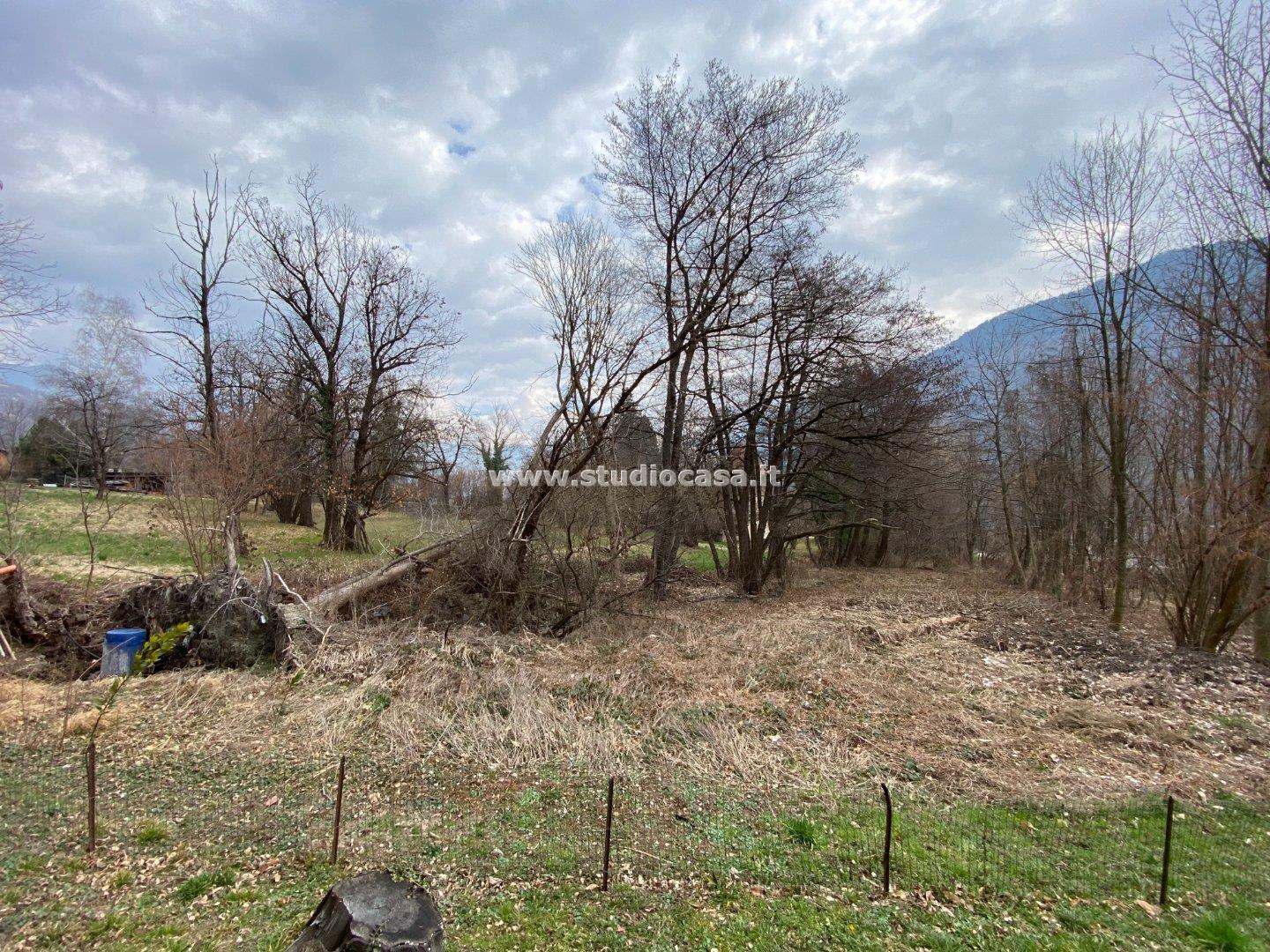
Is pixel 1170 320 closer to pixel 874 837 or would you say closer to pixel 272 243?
pixel 874 837

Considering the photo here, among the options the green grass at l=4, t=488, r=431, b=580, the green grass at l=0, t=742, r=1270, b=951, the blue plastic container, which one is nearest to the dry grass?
the green grass at l=0, t=742, r=1270, b=951

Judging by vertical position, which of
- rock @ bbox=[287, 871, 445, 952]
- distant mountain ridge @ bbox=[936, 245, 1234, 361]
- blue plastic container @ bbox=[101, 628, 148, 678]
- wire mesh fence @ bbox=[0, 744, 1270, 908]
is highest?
distant mountain ridge @ bbox=[936, 245, 1234, 361]

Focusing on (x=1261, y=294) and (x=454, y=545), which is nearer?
(x=1261, y=294)

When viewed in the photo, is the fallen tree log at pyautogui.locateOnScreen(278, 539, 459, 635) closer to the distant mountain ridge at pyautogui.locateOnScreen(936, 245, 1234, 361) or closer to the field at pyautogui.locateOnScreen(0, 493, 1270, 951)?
the field at pyautogui.locateOnScreen(0, 493, 1270, 951)

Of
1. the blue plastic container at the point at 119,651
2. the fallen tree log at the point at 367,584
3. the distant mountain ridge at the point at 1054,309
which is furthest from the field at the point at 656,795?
the distant mountain ridge at the point at 1054,309

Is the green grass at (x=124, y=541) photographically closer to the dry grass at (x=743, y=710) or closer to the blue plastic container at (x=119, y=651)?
the blue plastic container at (x=119, y=651)

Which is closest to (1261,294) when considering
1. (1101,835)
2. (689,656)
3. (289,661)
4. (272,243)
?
(1101,835)

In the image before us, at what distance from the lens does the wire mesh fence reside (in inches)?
132

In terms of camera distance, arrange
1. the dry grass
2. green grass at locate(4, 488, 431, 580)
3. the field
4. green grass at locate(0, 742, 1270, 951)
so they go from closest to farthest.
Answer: green grass at locate(0, 742, 1270, 951)
the field
the dry grass
green grass at locate(4, 488, 431, 580)

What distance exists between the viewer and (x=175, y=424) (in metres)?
10.7

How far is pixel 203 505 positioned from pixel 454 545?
421 centimetres

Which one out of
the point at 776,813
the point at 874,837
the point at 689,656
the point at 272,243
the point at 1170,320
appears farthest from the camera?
the point at 272,243

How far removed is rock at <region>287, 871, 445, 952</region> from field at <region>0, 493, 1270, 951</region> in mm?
591

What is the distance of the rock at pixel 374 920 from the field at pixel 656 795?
0.59 meters
